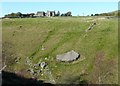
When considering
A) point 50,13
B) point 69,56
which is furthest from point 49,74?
point 50,13

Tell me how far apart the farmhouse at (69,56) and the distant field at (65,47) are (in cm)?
75

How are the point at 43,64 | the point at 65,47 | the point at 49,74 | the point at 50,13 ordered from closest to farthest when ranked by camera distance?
the point at 49,74 → the point at 43,64 → the point at 65,47 → the point at 50,13

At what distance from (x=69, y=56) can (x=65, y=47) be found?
464 cm

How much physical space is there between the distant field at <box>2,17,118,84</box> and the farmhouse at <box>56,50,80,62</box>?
2.46ft

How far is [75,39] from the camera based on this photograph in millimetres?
59844

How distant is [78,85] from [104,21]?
2636 centimetres

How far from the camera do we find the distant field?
4744 centimetres

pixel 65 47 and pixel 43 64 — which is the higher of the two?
pixel 65 47

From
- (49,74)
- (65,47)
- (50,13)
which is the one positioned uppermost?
(50,13)

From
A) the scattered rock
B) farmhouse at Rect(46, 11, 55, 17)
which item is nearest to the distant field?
the scattered rock

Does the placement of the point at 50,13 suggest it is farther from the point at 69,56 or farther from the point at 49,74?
the point at 49,74

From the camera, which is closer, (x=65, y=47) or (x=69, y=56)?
(x=69, y=56)

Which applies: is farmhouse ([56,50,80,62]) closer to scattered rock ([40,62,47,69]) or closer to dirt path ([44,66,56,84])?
scattered rock ([40,62,47,69])

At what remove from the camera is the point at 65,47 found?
57.1m
